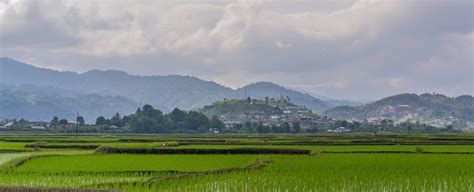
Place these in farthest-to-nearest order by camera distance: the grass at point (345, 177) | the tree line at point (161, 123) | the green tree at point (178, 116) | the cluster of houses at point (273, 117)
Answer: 1. the cluster of houses at point (273, 117)
2. the green tree at point (178, 116)
3. the tree line at point (161, 123)
4. the grass at point (345, 177)

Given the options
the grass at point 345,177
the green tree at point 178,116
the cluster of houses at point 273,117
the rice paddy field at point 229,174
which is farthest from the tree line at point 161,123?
the grass at point 345,177

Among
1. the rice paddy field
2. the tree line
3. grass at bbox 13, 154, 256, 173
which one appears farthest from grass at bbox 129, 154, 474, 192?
the tree line

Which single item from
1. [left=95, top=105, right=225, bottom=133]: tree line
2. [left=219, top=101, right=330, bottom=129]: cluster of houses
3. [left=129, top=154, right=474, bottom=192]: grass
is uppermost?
[left=219, top=101, right=330, bottom=129]: cluster of houses

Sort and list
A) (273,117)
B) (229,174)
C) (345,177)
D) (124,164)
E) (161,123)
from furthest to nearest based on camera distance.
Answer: (273,117)
(161,123)
(124,164)
(229,174)
(345,177)

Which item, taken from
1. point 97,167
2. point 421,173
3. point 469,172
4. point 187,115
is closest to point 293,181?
point 421,173

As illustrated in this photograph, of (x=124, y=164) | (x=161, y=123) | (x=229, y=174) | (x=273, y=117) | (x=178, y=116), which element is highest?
(x=273, y=117)

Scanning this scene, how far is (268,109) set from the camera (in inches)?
7741

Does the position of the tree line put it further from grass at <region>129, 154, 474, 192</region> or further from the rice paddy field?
grass at <region>129, 154, 474, 192</region>

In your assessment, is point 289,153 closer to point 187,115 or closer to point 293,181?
point 293,181

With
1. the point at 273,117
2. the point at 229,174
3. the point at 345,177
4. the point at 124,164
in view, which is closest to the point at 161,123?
the point at 273,117

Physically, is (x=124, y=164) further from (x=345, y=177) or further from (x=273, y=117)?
(x=273, y=117)

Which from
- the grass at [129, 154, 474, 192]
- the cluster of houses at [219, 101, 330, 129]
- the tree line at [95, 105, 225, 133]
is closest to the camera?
the grass at [129, 154, 474, 192]

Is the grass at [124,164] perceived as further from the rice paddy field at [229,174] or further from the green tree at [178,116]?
the green tree at [178,116]

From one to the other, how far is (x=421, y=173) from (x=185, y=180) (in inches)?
337
